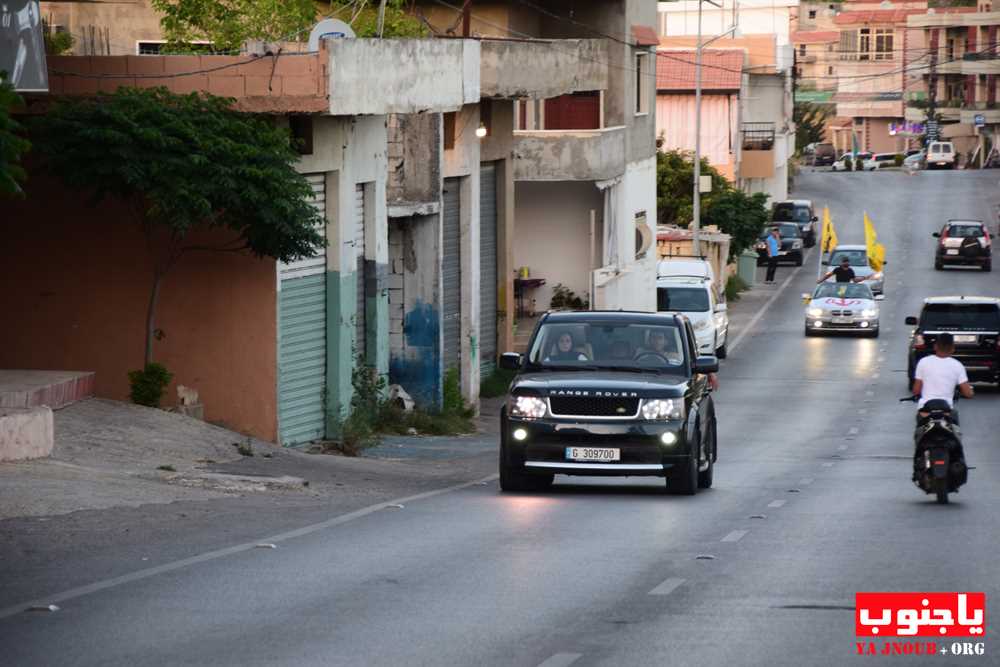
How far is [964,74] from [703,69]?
2666 inches

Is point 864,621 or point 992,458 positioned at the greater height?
point 864,621

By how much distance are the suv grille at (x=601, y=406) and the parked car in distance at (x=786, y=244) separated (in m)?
62.0

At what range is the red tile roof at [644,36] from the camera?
52688 millimetres

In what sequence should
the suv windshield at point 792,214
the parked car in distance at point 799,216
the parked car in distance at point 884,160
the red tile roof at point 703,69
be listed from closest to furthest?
the red tile roof at point 703,69 → the parked car in distance at point 799,216 → the suv windshield at point 792,214 → the parked car in distance at point 884,160

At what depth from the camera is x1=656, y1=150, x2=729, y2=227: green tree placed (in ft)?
239

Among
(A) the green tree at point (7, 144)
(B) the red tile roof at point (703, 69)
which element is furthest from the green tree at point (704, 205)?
(A) the green tree at point (7, 144)

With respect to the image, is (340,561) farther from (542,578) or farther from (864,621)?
(864,621)

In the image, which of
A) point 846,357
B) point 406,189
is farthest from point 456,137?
point 846,357

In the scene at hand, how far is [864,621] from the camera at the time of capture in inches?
457

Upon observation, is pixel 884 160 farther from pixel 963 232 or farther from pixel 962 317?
pixel 962 317

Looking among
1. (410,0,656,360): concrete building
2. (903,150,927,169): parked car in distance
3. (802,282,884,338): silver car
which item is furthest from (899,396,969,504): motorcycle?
(903,150,927,169): parked car in distance

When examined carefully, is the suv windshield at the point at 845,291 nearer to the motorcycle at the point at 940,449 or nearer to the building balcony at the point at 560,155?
the building balcony at the point at 560,155

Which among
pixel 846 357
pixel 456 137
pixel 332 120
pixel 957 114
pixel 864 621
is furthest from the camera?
pixel 957 114

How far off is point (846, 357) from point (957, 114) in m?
103
